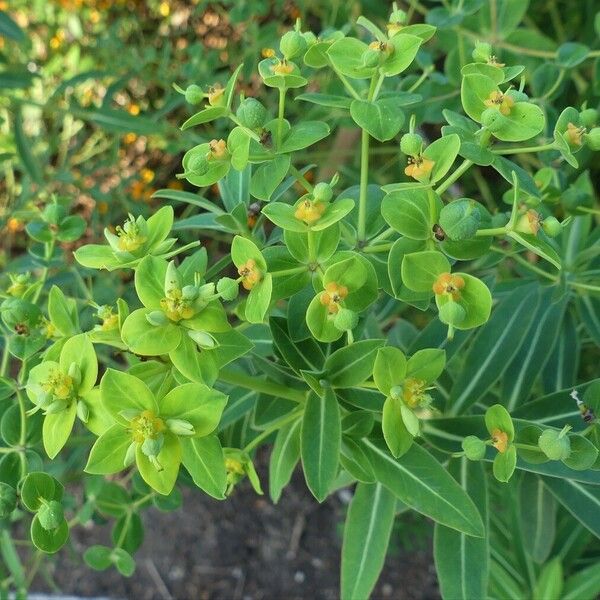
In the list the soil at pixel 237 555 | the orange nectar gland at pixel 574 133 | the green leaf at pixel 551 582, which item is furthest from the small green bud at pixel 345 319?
the soil at pixel 237 555

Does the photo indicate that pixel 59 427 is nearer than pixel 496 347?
Yes

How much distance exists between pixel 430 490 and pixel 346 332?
226 millimetres

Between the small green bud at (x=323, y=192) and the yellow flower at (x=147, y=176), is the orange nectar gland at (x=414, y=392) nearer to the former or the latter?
the small green bud at (x=323, y=192)

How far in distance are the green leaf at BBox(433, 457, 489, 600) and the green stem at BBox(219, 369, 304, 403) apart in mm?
270

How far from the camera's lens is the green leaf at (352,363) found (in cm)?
83

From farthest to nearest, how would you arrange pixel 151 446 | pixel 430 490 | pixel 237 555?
pixel 237 555, pixel 430 490, pixel 151 446

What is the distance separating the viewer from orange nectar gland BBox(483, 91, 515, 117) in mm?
720

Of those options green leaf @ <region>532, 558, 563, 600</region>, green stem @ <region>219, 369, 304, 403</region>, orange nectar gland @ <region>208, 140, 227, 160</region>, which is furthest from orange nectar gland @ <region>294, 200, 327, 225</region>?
green leaf @ <region>532, 558, 563, 600</region>

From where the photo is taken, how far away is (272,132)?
A: 762 millimetres

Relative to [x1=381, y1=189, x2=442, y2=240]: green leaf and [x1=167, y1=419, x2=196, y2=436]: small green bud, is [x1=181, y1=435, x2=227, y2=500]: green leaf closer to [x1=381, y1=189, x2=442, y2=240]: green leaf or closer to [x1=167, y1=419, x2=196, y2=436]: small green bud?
[x1=167, y1=419, x2=196, y2=436]: small green bud

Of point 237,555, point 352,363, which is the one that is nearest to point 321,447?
point 352,363

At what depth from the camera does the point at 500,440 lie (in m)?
0.78

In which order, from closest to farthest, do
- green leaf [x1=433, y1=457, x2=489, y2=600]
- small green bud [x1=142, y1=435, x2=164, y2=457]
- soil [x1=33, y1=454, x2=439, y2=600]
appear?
small green bud [x1=142, y1=435, x2=164, y2=457] < green leaf [x1=433, y1=457, x2=489, y2=600] < soil [x1=33, y1=454, x2=439, y2=600]

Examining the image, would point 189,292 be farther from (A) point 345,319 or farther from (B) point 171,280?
(A) point 345,319
